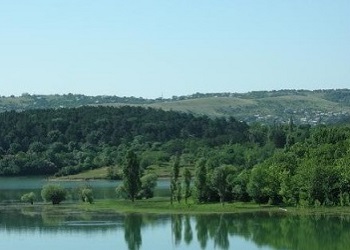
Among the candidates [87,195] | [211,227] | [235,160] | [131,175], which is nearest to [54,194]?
[87,195]

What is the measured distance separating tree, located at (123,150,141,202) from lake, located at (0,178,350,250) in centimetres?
1186

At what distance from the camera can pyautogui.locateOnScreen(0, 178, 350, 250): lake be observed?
66.8 m

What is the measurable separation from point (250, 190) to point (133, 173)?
1605cm

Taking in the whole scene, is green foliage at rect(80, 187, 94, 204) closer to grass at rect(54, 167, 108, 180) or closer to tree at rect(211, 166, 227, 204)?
tree at rect(211, 166, 227, 204)

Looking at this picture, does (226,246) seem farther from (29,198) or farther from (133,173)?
(29,198)

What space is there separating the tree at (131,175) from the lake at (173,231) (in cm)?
1186

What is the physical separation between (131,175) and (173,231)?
2614 cm

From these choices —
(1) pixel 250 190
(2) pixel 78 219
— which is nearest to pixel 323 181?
(1) pixel 250 190

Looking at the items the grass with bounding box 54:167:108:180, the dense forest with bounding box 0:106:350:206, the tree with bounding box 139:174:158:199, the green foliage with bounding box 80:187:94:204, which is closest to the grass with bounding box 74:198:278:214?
the green foliage with bounding box 80:187:94:204

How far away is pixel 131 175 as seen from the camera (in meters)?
99.9

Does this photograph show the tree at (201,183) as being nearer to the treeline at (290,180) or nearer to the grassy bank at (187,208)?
the treeline at (290,180)

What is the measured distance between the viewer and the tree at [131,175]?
99.9 metres

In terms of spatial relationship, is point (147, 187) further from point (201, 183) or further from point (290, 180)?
point (290, 180)

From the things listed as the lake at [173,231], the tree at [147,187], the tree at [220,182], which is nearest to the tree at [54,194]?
the tree at [147,187]
